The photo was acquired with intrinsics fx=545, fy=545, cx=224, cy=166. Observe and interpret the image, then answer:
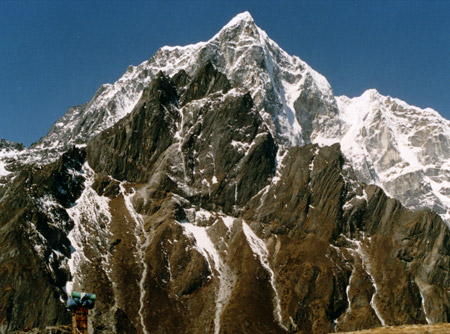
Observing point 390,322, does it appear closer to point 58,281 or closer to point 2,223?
point 58,281

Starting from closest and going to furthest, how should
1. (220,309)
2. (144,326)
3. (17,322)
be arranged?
(17,322) → (144,326) → (220,309)

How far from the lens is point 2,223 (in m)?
199

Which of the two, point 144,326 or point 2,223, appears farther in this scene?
point 2,223

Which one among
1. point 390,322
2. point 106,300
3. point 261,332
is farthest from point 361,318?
point 106,300

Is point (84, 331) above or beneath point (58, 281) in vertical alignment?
beneath

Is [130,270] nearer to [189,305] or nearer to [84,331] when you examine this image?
[189,305]

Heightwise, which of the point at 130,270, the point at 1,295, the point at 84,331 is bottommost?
the point at 84,331

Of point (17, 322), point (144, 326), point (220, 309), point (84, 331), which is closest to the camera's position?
point (84, 331)

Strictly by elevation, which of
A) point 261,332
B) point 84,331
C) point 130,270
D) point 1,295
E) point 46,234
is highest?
point 46,234

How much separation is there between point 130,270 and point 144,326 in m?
26.2

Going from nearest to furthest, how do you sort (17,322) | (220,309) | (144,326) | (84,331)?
(84,331)
(17,322)
(144,326)
(220,309)

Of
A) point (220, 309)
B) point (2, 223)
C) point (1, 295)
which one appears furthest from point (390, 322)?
point (2, 223)

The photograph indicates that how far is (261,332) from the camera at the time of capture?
182 m

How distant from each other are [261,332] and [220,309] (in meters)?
17.1
